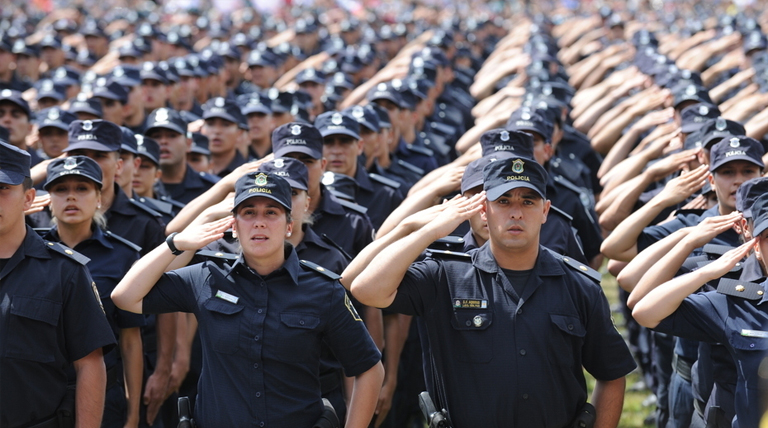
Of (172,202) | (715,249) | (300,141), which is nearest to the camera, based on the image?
(715,249)

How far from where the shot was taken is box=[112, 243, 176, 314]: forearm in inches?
182

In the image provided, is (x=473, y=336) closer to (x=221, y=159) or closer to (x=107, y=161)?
(x=107, y=161)

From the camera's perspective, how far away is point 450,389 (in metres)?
4.54

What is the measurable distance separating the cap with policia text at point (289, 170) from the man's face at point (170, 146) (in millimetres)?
2407

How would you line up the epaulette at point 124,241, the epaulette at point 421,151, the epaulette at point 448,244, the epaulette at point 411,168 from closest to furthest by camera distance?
the epaulette at point 448,244 < the epaulette at point 124,241 < the epaulette at point 411,168 < the epaulette at point 421,151

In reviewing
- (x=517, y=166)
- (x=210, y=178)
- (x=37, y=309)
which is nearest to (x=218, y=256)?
(x=37, y=309)

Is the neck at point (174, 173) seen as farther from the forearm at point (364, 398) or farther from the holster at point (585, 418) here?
the holster at point (585, 418)

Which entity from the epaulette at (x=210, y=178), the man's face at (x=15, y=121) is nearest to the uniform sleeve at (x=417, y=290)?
the epaulette at (x=210, y=178)

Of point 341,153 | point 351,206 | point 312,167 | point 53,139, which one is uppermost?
point 53,139

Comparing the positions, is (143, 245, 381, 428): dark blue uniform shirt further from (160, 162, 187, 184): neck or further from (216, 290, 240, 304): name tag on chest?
(160, 162, 187, 184): neck

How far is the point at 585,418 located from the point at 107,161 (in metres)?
3.55

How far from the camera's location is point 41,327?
453 cm

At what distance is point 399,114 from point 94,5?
19.9 m

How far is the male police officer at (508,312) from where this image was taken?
4438 millimetres
